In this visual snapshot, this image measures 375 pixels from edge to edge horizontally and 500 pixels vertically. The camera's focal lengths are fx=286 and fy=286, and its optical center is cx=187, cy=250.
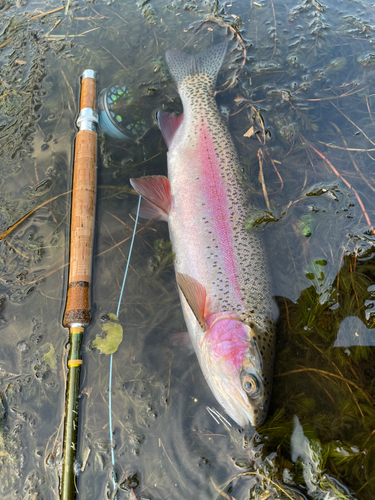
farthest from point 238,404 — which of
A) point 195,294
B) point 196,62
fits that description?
point 196,62

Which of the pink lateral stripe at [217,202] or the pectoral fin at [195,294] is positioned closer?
the pectoral fin at [195,294]

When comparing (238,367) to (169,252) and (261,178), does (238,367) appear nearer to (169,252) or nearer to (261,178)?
(169,252)

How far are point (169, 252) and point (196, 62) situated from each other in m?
2.59

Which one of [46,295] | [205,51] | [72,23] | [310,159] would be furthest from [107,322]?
[72,23]

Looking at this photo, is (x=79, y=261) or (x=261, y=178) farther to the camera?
(x=261, y=178)

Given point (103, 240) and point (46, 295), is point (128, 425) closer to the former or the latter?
point (46, 295)

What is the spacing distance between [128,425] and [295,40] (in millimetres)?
4990

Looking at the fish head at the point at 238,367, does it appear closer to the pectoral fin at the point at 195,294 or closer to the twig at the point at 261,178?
the pectoral fin at the point at 195,294

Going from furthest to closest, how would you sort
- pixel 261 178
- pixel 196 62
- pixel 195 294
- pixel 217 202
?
pixel 196 62
pixel 261 178
pixel 217 202
pixel 195 294

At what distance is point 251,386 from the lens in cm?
211

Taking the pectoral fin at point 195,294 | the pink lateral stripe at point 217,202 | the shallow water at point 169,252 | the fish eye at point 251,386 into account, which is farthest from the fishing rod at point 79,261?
the fish eye at point 251,386

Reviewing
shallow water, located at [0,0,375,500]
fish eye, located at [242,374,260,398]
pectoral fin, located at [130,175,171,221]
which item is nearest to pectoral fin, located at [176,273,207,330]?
shallow water, located at [0,0,375,500]

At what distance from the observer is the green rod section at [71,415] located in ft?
6.50

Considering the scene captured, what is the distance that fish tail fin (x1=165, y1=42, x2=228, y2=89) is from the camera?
3.66 m
